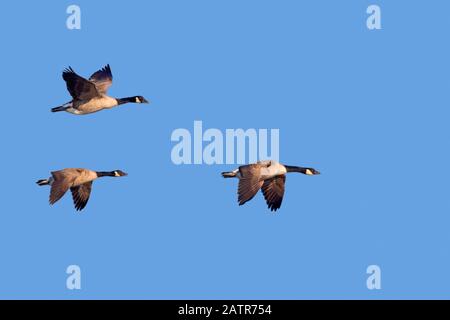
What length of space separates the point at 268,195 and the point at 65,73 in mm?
3529

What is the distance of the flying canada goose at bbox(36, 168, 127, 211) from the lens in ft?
66.0

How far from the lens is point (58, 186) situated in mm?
20125

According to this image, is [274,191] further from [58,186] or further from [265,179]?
[58,186]

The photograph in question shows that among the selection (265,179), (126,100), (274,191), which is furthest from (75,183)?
(274,191)

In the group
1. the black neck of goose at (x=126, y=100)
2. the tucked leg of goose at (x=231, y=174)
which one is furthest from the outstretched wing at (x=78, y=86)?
the tucked leg of goose at (x=231, y=174)

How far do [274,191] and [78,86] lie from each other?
3301 millimetres

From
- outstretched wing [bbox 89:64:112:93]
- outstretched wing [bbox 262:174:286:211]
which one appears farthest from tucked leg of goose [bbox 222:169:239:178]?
outstretched wing [bbox 89:64:112:93]

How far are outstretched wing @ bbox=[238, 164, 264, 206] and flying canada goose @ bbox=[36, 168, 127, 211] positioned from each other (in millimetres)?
2337

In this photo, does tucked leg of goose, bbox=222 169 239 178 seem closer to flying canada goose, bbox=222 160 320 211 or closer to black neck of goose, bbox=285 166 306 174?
flying canada goose, bbox=222 160 320 211

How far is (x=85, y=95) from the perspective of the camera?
815 inches
